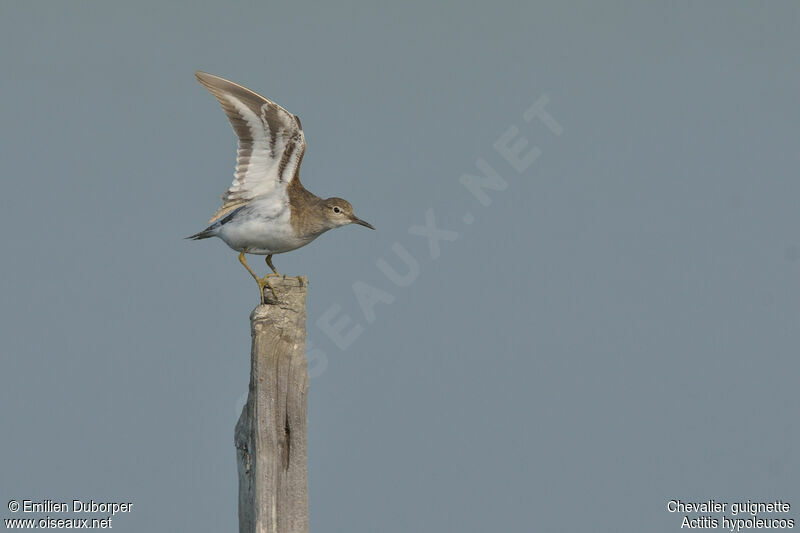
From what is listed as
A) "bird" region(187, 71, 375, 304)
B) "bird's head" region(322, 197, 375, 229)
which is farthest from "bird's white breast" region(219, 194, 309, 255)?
"bird's head" region(322, 197, 375, 229)

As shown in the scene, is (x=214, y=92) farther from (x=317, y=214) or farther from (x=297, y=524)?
(x=297, y=524)

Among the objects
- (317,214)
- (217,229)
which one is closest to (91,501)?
(217,229)

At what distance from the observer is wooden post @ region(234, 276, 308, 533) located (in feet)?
30.5

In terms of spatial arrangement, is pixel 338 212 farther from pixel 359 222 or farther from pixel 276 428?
pixel 276 428

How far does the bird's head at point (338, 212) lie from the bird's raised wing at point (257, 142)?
0.54 meters

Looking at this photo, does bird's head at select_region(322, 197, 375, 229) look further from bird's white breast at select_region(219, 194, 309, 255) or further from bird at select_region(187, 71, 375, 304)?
bird's white breast at select_region(219, 194, 309, 255)

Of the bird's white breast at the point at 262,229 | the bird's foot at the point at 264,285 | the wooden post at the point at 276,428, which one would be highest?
the bird's white breast at the point at 262,229

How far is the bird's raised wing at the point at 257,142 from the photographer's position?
11641mm

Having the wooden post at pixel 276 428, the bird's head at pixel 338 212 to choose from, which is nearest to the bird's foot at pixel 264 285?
the wooden post at pixel 276 428

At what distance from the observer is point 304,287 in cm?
1000

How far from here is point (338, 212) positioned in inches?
481

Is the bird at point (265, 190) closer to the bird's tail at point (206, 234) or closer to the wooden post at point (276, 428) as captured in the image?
the bird's tail at point (206, 234)

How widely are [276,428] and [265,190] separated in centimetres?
364

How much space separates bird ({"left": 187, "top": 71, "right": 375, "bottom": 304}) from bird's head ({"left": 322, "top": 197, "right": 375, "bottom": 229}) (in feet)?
0.04
